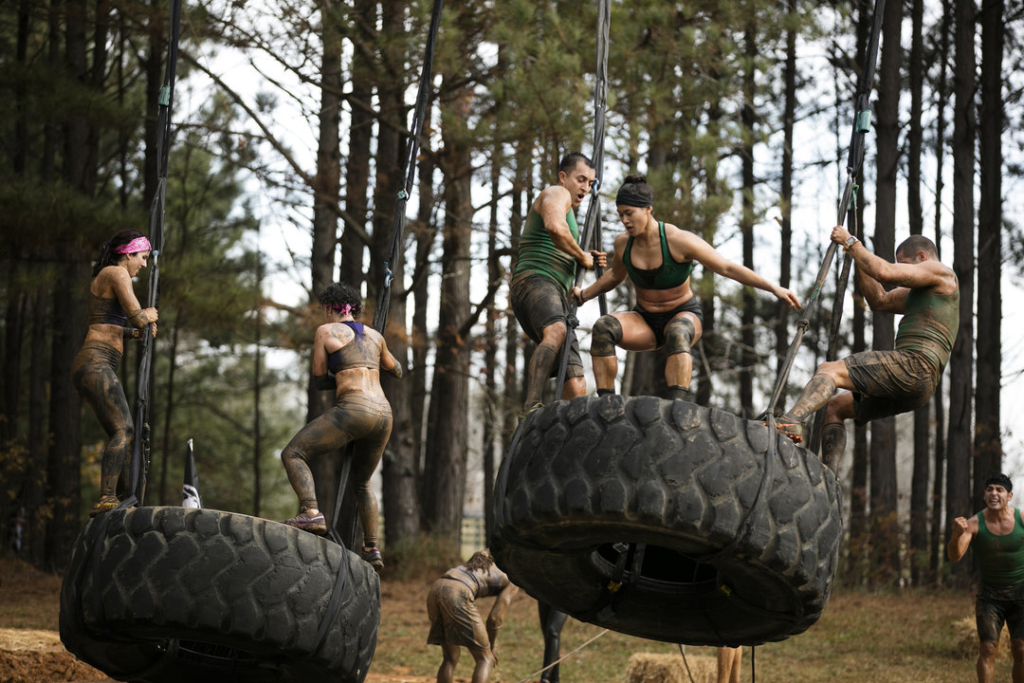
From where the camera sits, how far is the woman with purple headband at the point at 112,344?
19.3 ft

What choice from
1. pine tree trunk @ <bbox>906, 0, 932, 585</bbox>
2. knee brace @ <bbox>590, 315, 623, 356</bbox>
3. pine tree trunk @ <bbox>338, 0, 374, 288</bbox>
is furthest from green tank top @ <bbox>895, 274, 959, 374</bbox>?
pine tree trunk @ <bbox>906, 0, 932, 585</bbox>

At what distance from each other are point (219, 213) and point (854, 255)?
68.4ft

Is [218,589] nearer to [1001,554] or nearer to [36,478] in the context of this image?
[1001,554]

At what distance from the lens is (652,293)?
5.60 m

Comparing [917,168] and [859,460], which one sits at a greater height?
[917,168]

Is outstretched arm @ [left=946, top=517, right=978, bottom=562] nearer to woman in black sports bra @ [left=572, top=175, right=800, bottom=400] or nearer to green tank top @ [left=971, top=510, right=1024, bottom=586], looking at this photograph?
green tank top @ [left=971, top=510, right=1024, bottom=586]

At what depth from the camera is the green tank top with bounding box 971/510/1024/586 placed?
833 cm

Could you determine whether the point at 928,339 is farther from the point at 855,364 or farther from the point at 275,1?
the point at 275,1

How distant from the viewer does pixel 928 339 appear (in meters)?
5.80

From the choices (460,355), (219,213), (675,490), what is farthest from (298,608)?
(219,213)

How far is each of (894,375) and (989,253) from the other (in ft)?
47.3

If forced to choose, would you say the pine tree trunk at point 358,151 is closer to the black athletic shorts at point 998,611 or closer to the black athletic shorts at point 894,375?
the black athletic shorts at point 998,611

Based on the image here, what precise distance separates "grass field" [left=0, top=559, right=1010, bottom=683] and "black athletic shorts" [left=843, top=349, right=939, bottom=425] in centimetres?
501

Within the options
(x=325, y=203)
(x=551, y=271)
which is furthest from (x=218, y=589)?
(x=325, y=203)
